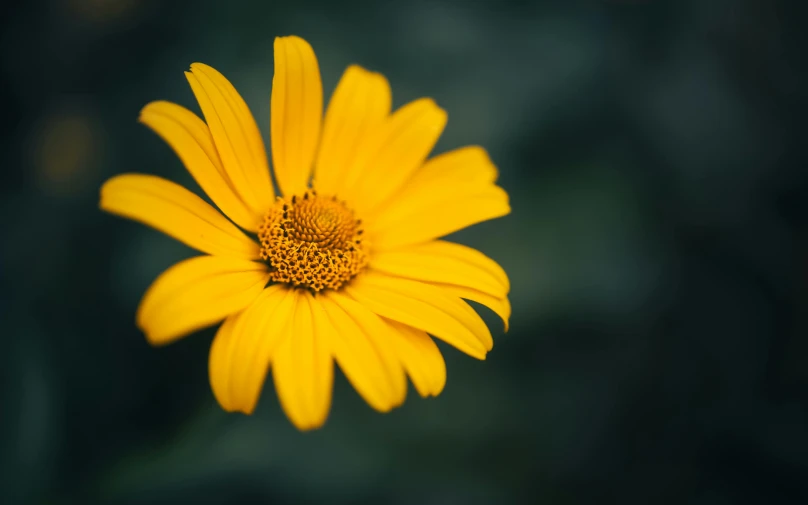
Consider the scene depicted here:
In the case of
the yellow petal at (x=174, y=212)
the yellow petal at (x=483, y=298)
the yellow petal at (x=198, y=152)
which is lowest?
the yellow petal at (x=483, y=298)

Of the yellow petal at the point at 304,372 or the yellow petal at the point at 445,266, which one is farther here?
the yellow petal at the point at 445,266

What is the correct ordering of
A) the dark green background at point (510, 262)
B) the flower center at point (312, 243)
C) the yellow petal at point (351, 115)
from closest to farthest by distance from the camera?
the flower center at point (312, 243) → the yellow petal at point (351, 115) → the dark green background at point (510, 262)

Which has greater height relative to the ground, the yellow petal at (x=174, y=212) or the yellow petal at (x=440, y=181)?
the yellow petal at (x=440, y=181)

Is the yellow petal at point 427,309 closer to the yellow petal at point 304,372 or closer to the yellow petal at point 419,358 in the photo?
the yellow petal at point 419,358

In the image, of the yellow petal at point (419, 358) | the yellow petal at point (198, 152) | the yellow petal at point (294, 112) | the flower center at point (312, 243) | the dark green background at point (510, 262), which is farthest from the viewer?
the dark green background at point (510, 262)

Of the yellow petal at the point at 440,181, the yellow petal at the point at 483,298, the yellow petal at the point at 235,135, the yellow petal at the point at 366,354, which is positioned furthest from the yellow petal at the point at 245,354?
the yellow petal at the point at 440,181

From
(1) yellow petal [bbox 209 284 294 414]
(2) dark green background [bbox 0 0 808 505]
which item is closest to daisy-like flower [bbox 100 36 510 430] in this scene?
(1) yellow petal [bbox 209 284 294 414]
